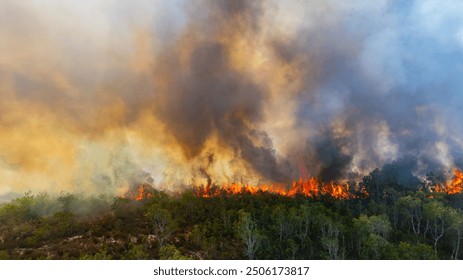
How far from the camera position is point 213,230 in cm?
9212

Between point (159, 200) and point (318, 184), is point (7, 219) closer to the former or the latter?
point (159, 200)

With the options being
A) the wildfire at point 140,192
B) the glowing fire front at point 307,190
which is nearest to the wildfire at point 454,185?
the glowing fire front at point 307,190

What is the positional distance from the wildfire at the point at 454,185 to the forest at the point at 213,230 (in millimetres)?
28511

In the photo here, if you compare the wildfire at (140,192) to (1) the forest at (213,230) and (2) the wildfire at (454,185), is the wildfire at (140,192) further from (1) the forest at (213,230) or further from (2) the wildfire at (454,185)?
(2) the wildfire at (454,185)

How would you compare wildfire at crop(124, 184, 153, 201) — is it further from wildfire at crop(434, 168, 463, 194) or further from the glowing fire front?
wildfire at crop(434, 168, 463, 194)

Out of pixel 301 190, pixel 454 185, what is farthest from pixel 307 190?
pixel 454 185

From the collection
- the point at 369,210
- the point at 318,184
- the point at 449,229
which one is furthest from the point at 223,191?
the point at 449,229

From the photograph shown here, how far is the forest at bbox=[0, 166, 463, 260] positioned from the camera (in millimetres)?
68531

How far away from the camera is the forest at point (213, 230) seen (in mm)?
68531

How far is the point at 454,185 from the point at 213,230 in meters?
140

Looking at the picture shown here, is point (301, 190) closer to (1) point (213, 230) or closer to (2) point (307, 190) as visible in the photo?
(2) point (307, 190)

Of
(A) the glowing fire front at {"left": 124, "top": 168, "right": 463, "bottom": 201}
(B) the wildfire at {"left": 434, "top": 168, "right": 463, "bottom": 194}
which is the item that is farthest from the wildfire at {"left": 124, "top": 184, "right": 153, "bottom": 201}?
(B) the wildfire at {"left": 434, "top": 168, "right": 463, "bottom": 194}

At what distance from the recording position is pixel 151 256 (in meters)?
69.2

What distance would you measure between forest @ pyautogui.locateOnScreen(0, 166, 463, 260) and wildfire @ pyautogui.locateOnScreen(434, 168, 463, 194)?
28.5 m
